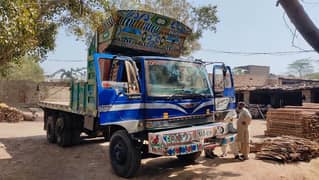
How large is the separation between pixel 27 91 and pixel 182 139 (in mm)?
22297

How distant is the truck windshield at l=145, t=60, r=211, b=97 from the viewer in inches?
250

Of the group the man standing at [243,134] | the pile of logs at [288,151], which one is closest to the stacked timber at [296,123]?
the pile of logs at [288,151]

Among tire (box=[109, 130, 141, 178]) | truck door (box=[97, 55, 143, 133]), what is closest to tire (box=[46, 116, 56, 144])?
tire (box=[109, 130, 141, 178])

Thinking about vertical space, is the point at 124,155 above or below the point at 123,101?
below

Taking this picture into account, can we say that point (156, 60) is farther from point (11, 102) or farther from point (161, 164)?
point (11, 102)

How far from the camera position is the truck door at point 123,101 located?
5.96m

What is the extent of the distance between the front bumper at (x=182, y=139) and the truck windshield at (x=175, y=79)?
0.77 metres

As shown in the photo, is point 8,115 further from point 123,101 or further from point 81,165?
point 123,101

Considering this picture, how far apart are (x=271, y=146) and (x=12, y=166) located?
672 cm

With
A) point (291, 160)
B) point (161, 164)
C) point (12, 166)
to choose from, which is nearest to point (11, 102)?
point (12, 166)

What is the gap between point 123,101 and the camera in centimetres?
605

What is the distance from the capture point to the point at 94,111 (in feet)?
22.4

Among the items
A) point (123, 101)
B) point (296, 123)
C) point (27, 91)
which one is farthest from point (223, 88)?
point (27, 91)

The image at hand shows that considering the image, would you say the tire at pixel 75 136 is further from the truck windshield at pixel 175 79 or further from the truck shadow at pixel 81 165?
the truck windshield at pixel 175 79
